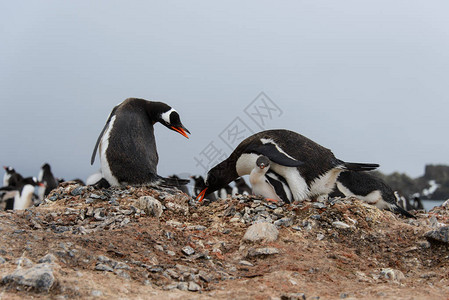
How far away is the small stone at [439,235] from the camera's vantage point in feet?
15.4

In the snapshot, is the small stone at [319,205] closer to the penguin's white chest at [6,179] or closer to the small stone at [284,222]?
the small stone at [284,222]

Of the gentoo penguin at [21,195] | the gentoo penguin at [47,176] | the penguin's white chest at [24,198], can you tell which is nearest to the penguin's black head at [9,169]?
the gentoo penguin at [47,176]

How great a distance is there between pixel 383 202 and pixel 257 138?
191 cm

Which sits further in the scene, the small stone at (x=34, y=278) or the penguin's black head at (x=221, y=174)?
the penguin's black head at (x=221, y=174)

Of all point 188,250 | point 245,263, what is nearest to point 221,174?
point 188,250

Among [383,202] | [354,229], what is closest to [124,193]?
[354,229]

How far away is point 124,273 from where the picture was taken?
3482 millimetres

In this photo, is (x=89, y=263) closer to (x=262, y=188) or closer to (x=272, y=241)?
(x=272, y=241)

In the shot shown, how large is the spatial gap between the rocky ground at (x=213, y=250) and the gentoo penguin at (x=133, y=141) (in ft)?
0.97

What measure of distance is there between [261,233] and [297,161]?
1572 mm

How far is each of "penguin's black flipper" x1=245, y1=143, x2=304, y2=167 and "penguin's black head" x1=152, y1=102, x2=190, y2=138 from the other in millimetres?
1282

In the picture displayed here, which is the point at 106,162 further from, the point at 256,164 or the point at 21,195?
the point at 21,195

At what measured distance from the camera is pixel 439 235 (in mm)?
4715

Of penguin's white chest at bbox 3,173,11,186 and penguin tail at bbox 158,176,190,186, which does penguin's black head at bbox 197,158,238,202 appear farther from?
penguin's white chest at bbox 3,173,11,186
